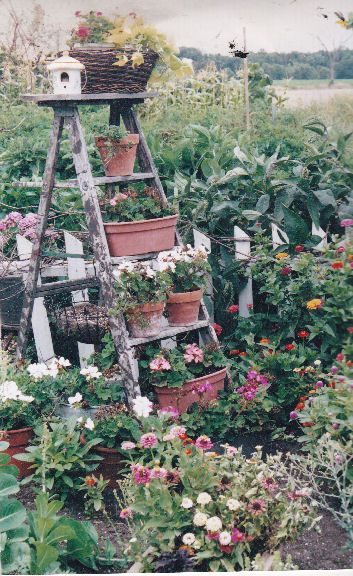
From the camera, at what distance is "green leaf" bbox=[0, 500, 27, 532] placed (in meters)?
2.28

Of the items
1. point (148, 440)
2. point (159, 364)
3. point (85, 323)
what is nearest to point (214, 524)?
point (148, 440)

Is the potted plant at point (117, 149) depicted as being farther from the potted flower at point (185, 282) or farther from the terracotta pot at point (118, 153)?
the potted flower at point (185, 282)

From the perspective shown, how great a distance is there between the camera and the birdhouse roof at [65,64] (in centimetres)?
288

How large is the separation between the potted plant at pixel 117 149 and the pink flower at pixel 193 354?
835 mm

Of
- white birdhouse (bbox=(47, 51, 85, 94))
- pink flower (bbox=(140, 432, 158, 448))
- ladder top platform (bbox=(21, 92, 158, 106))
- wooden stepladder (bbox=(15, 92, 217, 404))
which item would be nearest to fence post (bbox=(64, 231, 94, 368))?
wooden stepladder (bbox=(15, 92, 217, 404))

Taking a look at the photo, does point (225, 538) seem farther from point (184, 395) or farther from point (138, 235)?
point (138, 235)

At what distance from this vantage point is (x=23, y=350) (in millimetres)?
3344

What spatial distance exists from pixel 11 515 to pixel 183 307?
4.05 ft

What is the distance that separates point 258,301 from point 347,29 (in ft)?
5.22

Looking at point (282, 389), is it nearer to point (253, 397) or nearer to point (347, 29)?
point (253, 397)

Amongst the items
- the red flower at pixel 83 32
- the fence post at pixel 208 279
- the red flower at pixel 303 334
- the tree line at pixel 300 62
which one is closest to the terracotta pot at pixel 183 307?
the fence post at pixel 208 279

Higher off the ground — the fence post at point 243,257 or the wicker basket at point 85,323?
the fence post at point 243,257

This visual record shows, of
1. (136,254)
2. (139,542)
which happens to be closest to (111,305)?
(136,254)

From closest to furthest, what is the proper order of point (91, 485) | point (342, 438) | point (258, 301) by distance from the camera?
1. point (342, 438)
2. point (91, 485)
3. point (258, 301)
